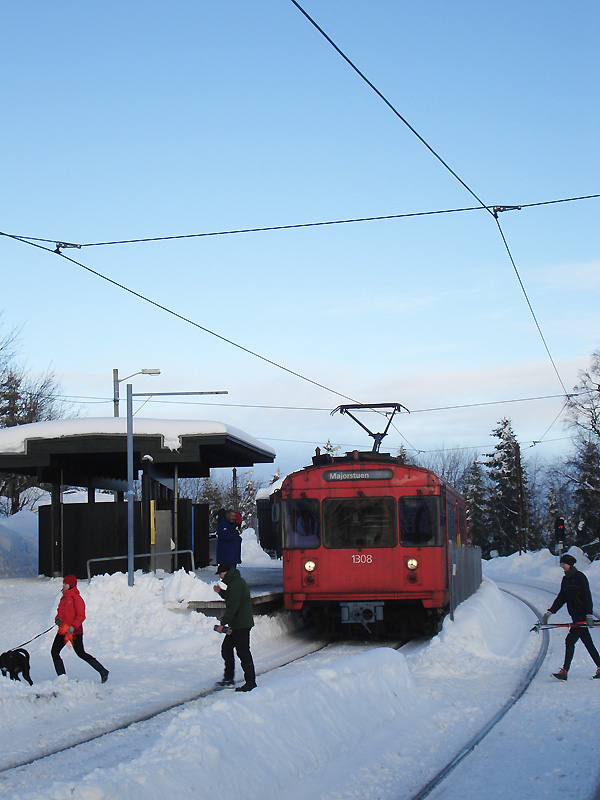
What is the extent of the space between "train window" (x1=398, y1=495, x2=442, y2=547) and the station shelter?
6434 millimetres

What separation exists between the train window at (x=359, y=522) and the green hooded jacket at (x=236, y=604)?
5246 mm

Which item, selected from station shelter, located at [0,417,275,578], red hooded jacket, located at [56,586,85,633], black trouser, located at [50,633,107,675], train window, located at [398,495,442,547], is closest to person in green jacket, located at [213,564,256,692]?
black trouser, located at [50,633,107,675]

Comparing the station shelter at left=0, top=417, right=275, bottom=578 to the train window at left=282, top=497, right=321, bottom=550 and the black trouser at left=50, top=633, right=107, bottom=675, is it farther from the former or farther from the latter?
the black trouser at left=50, top=633, right=107, bottom=675

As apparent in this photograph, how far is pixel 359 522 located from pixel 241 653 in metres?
5.78

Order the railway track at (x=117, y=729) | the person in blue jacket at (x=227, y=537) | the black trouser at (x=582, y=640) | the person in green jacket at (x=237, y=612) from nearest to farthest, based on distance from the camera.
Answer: the railway track at (x=117, y=729) → the person in green jacket at (x=237, y=612) → the black trouser at (x=582, y=640) → the person in blue jacket at (x=227, y=537)

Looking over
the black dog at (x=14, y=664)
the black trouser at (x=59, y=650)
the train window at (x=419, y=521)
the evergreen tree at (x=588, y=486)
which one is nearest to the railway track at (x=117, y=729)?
the black trouser at (x=59, y=650)

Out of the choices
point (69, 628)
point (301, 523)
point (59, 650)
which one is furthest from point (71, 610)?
point (301, 523)

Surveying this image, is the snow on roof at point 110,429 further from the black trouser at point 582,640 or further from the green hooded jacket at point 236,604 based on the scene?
the black trouser at point 582,640

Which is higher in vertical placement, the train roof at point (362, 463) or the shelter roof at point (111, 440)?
the shelter roof at point (111, 440)

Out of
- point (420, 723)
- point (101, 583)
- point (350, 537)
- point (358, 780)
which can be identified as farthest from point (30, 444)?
point (358, 780)

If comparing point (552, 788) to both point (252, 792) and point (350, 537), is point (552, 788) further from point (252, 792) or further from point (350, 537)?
point (350, 537)

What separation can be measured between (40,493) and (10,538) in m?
24.2

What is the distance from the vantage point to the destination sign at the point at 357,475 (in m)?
15.8

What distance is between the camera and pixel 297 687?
316 inches
